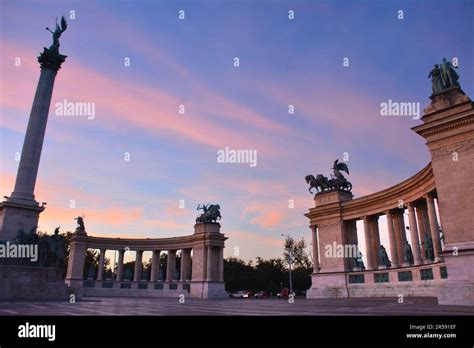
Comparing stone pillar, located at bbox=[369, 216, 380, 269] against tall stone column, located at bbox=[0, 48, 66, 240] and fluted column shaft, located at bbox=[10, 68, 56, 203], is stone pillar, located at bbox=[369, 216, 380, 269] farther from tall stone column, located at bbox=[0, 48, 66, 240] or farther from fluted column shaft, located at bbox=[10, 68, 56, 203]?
fluted column shaft, located at bbox=[10, 68, 56, 203]

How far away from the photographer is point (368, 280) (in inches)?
1582

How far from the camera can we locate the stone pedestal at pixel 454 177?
19453 mm

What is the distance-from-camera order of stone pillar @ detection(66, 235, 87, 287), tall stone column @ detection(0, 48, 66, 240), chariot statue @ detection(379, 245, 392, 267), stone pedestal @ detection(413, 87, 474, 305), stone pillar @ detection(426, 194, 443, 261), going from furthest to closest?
stone pillar @ detection(66, 235, 87, 287), chariot statue @ detection(379, 245, 392, 267), tall stone column @ detection(0, 48, 66, 240), stone pillar @ detection(426, 194, 443, 261), stone pedestal @ detection(413, 87, 474, 305)

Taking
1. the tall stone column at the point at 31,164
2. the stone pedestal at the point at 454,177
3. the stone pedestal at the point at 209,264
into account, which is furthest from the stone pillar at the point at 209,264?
the stone pedestal at the point at 454,177

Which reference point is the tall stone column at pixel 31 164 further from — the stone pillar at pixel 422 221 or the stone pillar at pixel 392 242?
the stone pillar at pixel 422 221

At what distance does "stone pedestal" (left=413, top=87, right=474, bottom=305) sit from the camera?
19453 millimetres

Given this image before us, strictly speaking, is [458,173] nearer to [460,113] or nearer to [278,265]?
[460,113]

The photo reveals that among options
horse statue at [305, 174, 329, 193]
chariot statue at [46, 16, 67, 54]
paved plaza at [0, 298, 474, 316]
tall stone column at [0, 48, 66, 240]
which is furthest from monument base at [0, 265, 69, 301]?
horse statue at [305, 174, 329, 193]

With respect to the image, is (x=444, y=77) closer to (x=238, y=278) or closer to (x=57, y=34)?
(x=57, y=34)

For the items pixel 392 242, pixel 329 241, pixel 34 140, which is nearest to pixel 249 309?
pixel 392 242

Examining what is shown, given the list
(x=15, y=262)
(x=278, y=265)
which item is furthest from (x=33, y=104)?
(x=278, y=265)

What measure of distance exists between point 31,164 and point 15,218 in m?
5.73
